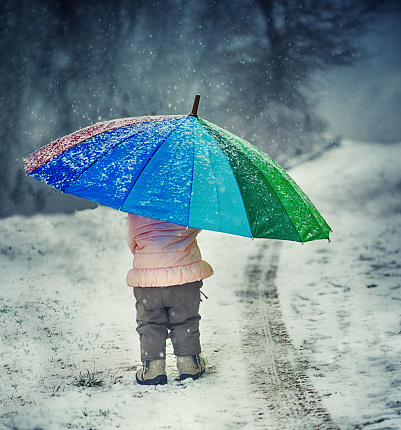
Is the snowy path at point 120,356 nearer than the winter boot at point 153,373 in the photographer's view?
Yes

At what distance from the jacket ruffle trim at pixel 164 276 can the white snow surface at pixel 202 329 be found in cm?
79

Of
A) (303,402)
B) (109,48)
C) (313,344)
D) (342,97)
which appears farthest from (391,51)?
(303,402)

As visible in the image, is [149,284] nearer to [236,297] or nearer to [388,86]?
[236,297]

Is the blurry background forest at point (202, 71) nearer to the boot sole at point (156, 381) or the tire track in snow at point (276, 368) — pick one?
the tire track in snow at point (276, 368)

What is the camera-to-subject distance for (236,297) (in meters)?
7.16

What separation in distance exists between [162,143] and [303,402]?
2.07 metres

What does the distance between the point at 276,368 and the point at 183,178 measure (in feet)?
6.93

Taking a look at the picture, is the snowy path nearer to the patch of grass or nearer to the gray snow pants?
the patch of grass

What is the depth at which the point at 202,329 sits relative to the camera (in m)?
5.88

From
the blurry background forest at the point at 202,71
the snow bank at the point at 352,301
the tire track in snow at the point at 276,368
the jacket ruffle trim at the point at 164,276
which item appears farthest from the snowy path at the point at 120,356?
the blurry background forest at the point at 202,71

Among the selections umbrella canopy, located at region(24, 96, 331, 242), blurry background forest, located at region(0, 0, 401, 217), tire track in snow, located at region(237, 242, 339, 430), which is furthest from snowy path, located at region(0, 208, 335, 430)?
blurry background forest, located at region(0, 0, 401, 217)

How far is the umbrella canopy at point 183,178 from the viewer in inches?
130

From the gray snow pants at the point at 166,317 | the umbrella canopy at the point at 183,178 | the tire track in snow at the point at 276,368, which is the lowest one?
the tire track in snow at the point at 276,368

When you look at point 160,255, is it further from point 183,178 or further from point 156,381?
point 156,381
